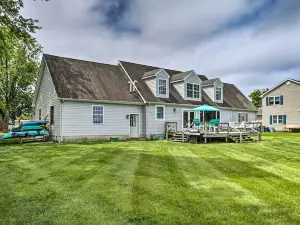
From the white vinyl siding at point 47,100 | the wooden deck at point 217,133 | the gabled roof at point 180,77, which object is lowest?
the wooden deck at point 217,133

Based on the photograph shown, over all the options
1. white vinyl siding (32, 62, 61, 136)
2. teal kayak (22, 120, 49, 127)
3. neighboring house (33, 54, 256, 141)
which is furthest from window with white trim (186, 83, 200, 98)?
teal kayak (22, 120, 49, 127)

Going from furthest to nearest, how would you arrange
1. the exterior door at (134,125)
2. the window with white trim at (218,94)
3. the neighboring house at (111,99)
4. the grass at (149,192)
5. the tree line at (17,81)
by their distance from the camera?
the tree line at (17,81) < the window with white trim at (218,94) < the exterior door at (134,125) < the neighboring house at (111,99) < the grass at (149,192)

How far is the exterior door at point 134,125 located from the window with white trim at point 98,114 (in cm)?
255

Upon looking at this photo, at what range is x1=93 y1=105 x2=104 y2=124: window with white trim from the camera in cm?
1777

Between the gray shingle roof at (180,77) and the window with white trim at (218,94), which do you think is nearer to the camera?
the gray shingle roof at (180,77)

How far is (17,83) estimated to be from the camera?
34125mm

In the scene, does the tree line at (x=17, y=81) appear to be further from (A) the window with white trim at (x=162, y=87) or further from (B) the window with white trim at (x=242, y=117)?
(B) the window with white trim at (x=242, y=117)

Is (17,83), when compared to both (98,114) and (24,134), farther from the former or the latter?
(98,114)

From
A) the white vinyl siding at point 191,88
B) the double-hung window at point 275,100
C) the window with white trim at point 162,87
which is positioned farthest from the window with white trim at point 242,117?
the window with white trim at point 162,87

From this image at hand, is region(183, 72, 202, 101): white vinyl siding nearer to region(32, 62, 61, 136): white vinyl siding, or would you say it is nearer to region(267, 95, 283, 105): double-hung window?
region(32, 62, 61, 136): white vinyl siding

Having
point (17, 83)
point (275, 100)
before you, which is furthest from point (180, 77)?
point (17, 83)

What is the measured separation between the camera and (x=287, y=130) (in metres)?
30.5

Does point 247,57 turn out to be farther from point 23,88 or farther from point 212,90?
point 23,88

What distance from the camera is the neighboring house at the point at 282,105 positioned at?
30250mm
